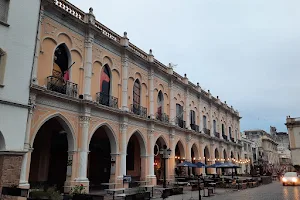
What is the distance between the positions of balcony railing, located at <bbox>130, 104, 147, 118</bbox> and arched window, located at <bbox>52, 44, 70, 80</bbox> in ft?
22.6

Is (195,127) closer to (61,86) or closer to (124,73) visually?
(124,73)

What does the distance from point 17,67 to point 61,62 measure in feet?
16.4

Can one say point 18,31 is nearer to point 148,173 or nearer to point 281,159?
point 148,173

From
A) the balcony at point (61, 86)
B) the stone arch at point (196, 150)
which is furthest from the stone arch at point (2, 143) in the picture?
the stone arch at point (196, 150)

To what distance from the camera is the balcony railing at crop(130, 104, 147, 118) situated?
2377cm

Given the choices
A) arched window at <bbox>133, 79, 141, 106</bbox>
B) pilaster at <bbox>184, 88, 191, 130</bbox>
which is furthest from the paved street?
pilaster at <bbox>184, 88, 191, 130</bbox>

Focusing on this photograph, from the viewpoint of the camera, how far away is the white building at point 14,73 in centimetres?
1283

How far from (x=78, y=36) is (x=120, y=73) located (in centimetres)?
479

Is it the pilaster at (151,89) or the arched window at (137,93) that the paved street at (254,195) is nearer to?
the pilaster at (151,89)

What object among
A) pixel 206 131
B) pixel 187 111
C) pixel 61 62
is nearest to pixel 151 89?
pixel 187 111

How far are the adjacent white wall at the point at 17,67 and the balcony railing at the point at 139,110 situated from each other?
10804 millimetres

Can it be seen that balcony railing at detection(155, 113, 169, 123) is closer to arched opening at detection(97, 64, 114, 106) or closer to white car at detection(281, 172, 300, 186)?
arched opening at detection(97, 64, 114, 106)

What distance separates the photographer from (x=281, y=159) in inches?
3767

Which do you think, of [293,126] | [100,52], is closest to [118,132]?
[100,52]
